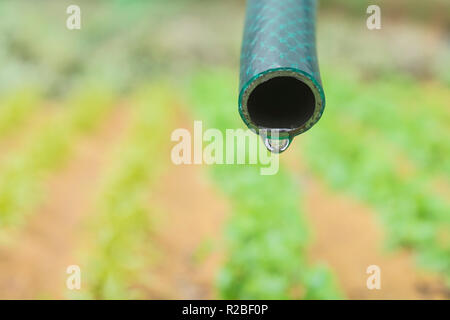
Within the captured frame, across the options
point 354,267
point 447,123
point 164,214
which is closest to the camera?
point 354,267

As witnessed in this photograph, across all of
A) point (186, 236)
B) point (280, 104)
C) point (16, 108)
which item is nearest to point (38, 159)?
point (186, 236)

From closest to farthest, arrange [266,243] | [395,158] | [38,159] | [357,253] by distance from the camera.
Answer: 1. [266,243]
2. [357,253]
3. [38,159]
4. [395,158]

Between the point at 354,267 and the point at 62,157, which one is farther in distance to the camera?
the point at 62,157

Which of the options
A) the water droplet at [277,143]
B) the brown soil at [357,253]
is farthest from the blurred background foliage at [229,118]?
the water droplet at [277,143]

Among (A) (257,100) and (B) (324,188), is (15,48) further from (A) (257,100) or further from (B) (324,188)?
(A) (257,100)

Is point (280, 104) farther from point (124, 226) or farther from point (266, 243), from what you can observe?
point (124, 226)

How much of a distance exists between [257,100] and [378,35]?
1544 centimetres

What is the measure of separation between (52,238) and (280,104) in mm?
3774

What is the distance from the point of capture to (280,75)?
1815 millimetres

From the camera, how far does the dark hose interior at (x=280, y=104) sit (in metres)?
1.92

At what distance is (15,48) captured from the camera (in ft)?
47.2

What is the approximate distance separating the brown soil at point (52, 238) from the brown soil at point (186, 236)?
0.81 meters
